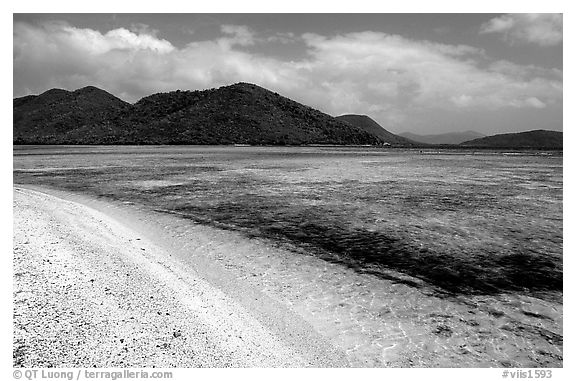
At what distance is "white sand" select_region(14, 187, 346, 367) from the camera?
20.2ft

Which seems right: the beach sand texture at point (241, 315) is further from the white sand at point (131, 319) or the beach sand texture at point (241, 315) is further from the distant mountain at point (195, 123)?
the distant mountain at point (195, 123)

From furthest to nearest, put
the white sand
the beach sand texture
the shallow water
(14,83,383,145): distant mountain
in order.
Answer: (14,83,383,145): distant mountain → the shallow water → the beach sand texture → the white sand

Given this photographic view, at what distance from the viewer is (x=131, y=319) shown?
708 centimetres

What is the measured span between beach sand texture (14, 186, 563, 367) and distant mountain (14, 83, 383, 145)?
149673mm

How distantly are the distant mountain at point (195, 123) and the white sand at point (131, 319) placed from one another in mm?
150322

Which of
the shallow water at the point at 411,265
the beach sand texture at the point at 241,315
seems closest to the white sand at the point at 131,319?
the beach sand texture at the point at 241,315

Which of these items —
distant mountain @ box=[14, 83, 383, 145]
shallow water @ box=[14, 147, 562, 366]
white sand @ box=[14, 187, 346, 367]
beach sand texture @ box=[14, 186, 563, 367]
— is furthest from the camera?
distant mountain @ box=[14, 83, 383, 145]

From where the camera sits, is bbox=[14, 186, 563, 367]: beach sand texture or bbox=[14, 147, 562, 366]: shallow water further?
bbox=[14, 147, 562, 366]: shallow water

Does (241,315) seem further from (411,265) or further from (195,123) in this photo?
(195,123)

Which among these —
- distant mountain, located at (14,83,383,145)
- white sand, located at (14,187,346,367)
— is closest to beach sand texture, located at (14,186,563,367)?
white sand, located at (14,187,346,367)

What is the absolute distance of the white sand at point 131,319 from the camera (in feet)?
20.2

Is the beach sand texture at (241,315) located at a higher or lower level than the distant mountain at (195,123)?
lower

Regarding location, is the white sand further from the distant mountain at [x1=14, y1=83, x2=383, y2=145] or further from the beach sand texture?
the distant mountain at [x1=14, y1=83, x2=383, y2=145]

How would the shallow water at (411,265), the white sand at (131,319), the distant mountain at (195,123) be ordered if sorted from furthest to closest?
the distant mountain at (195,123) < the shallow water at (411,265) < the white sand at (131,319)
